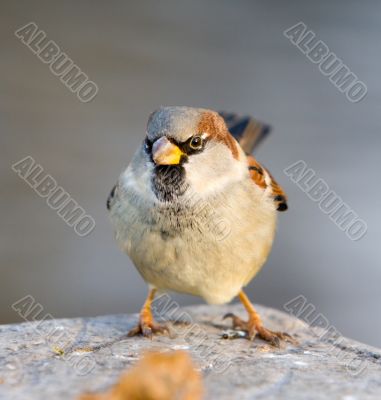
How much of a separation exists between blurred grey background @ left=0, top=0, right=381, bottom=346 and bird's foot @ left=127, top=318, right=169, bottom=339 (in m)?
1.68

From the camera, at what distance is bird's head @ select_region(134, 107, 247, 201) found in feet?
8.97

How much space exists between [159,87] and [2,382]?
14.3 feet

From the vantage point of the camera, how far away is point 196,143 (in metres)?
2.82

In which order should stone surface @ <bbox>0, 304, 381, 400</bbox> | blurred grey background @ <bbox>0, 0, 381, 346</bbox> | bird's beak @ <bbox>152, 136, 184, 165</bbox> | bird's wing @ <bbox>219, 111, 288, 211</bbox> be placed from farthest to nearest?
blurred grey background @ <bbox>0, 0, 381, 346</bbox> < bird's wing @ <bbox>219, 111, 288, 211</bbox> < bird's beak @ <bbox>152, 136, 184, 165</bbox> < stone surface @ <bbox>0, 304, 381, 400</bbox>

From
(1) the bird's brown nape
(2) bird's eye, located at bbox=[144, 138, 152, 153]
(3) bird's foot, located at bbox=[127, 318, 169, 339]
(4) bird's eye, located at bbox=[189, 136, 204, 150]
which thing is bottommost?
(3) bird's foot, located at bbox=[127, 318, 169, 339]

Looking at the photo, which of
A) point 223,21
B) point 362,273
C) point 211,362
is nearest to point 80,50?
point 223,21

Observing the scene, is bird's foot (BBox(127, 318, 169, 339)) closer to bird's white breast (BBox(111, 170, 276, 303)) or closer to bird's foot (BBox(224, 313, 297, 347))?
bird's white breast (BBox(111, 170, 276, 303))

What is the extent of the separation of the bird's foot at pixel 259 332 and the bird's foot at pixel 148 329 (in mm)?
343

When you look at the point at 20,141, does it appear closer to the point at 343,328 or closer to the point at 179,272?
the point at 343,328

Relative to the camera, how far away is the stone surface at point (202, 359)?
211cm

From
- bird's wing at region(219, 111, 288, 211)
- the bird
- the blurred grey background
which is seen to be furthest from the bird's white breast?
the blurred grey background

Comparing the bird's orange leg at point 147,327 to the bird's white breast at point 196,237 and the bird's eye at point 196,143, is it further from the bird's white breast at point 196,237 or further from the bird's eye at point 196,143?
the bird's eye at point 196,143

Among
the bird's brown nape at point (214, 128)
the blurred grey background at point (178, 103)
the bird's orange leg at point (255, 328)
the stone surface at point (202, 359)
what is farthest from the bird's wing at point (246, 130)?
the blurred grey background at point (178, 103)

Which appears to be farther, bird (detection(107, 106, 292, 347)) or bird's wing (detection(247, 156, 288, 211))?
bird's wing (detection(247, 156, 288, 211))
